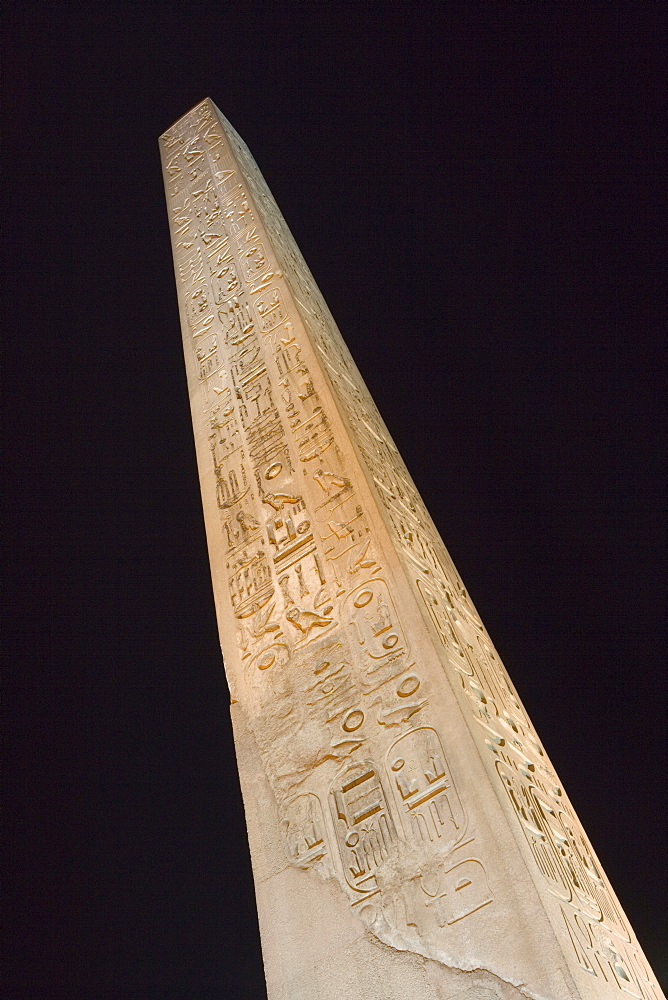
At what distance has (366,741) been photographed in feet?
10.4

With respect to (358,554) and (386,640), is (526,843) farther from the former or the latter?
(358,554)

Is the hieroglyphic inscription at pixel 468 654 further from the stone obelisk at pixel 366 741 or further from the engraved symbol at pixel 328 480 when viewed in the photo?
the engraved symbol at pixel 328 480

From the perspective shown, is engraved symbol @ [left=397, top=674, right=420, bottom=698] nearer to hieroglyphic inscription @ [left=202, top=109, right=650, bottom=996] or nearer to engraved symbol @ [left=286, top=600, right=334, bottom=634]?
hieroglyphic inscription @ [left=202, top=109, right=650, bottom=996]

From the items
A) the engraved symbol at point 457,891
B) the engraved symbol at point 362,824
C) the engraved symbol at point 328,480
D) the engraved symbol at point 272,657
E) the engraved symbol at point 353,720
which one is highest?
the engraved symbol at point 328,480

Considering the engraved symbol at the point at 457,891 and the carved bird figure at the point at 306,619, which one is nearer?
the engraved symbol at the point at 457,891

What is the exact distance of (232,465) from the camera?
14.7 ft

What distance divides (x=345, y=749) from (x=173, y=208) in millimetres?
4755

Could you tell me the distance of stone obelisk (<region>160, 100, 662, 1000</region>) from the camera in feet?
8.86

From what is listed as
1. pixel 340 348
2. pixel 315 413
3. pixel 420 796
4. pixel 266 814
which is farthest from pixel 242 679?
pixel 340 348

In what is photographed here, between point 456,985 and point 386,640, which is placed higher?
point 386,640

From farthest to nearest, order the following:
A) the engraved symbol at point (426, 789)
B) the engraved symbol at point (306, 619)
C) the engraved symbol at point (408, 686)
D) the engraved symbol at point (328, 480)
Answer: the engraved symbol at point (328, 480) < the engraved symbol at point (306, 619) < the engraved symbol at point (408, 686) < the engraved symbol at point (426, 789)

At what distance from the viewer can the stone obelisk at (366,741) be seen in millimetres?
2701

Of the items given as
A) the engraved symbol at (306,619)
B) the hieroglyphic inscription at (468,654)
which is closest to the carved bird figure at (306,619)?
the engraved symbol at (306,619)

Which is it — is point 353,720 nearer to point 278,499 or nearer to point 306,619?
point 306,619
